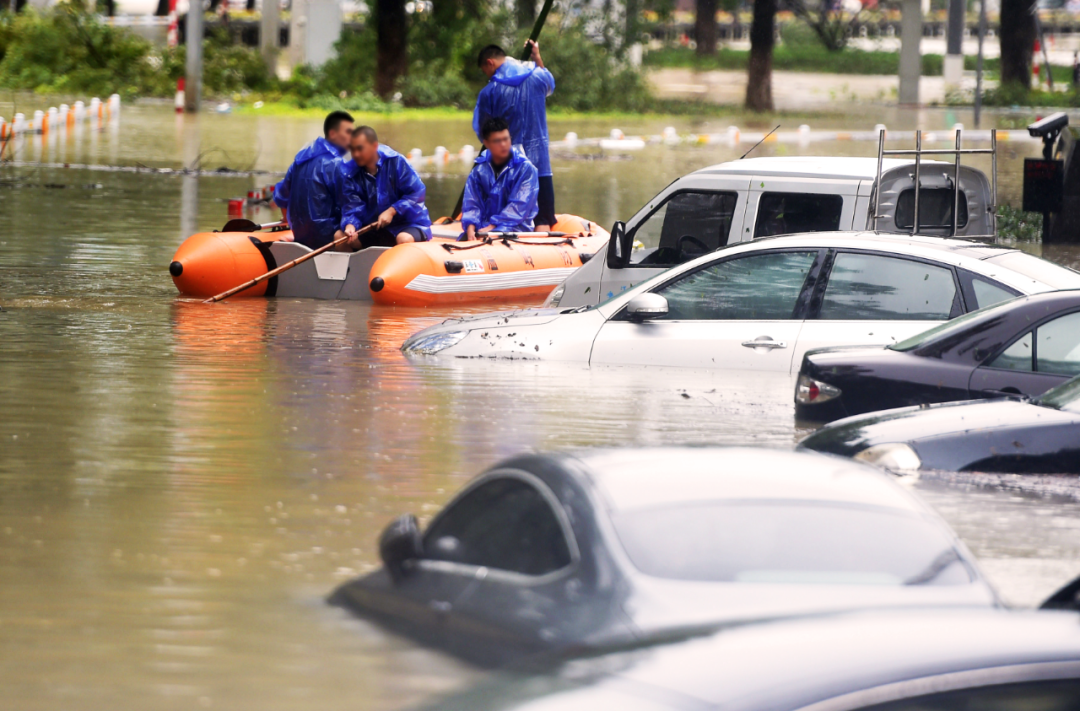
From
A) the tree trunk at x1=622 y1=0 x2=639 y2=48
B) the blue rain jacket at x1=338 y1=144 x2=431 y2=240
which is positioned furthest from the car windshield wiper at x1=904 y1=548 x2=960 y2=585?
the tree trunk at x1=622 y1=0 x2=639 y2=48

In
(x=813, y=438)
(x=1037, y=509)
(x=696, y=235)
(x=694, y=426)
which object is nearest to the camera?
(x=1037, y=509)

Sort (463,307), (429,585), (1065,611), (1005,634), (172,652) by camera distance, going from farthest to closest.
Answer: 1. (463,307)
2. (172,652)
3. (429,585)
4. (1065,611)
5. (1005,634)

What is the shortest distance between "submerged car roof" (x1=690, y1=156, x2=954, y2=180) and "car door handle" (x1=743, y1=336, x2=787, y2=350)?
235 centimetres

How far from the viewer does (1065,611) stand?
2.81 m

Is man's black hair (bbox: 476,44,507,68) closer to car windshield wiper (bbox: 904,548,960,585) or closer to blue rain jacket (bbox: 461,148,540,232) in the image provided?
blue rain jacket (bbox: 461,148,540,232)

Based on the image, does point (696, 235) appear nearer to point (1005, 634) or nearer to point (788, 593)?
point (788, 593)

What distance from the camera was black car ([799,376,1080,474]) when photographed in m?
6.41

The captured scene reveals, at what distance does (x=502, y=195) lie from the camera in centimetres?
1455

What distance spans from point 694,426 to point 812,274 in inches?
41.4

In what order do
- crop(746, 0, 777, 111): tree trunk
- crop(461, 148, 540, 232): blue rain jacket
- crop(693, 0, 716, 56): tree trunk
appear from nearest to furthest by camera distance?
crop(461, 148, 540, 232): blue rain jacket, crop(746, 0, 777, 111): tree trunk, crop(693, 0, 716, 56): tree trunk

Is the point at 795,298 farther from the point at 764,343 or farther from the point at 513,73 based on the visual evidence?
the point at 513,73

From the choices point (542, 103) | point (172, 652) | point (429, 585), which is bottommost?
point (172, 652)

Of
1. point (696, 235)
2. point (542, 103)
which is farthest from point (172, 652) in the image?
point (542, 103)

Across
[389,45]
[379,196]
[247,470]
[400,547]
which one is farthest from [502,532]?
[389,45]
